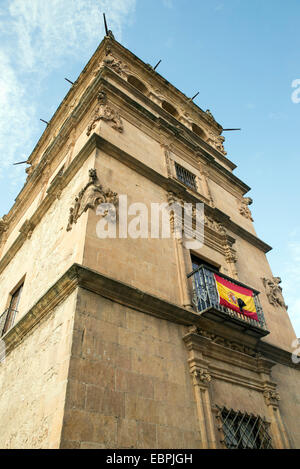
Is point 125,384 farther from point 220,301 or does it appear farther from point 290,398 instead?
point 290,398

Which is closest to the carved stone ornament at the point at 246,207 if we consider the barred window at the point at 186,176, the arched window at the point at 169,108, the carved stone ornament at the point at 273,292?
the barred window at the point at 186,176

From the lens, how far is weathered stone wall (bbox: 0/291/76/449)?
16.2 ft

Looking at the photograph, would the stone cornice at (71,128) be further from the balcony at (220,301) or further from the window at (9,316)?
the balcony at (220,301)

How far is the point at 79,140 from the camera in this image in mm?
12156

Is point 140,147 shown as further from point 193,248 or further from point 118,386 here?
point 118,386

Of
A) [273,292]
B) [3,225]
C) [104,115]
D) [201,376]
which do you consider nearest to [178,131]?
[104,115]

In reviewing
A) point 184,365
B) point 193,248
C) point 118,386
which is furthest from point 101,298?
point 193,248

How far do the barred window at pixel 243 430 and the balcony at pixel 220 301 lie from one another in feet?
5.93

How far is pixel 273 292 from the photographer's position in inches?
468

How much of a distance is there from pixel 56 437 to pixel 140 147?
8.80m

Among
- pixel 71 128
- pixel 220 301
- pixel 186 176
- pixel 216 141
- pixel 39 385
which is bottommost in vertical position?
pixel 39 385

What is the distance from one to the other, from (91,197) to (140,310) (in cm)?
277

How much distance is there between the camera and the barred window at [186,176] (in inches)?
501
